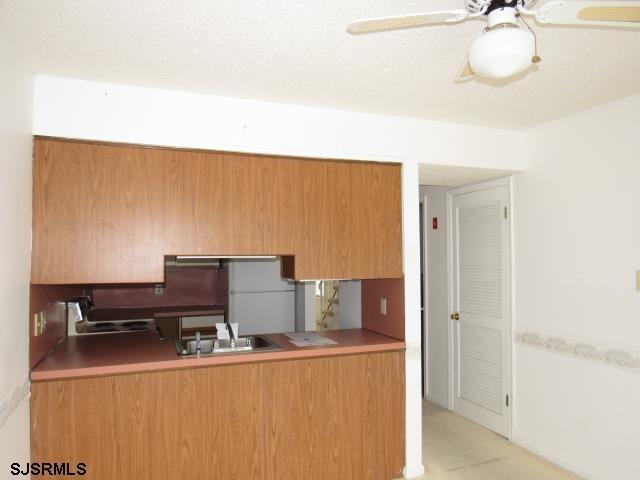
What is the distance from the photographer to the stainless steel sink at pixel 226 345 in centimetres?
282

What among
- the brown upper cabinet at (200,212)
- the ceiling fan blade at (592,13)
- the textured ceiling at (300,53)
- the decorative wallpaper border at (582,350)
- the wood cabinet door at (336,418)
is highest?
the textured ceiling at (300,53)

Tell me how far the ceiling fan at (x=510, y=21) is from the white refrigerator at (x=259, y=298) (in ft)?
12.8

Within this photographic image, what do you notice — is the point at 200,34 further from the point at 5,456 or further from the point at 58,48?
the point at 5,456

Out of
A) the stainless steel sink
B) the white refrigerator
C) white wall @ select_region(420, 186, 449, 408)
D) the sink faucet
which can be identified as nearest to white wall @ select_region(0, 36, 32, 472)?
the stainless steel sink

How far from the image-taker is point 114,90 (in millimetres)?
2500

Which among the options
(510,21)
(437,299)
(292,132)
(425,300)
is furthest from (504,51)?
(425,300)

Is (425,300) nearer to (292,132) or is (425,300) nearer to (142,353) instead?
(292,132)

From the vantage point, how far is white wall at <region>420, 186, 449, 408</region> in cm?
431

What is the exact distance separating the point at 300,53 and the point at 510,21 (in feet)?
3.26

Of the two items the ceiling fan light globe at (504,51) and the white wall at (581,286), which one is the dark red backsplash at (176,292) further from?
the ceiling fan light globe at (504,51)

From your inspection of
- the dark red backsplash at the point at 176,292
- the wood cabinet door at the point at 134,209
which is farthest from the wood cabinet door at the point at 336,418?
the dark red backsplash at the point at 176,292

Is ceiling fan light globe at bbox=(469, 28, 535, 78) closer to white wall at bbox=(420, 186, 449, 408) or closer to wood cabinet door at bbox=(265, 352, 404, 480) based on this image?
wood cabinet door at bbox=(265, 352, 404, 480)

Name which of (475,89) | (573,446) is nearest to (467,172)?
(475,89)

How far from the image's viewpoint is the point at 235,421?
263 cm
